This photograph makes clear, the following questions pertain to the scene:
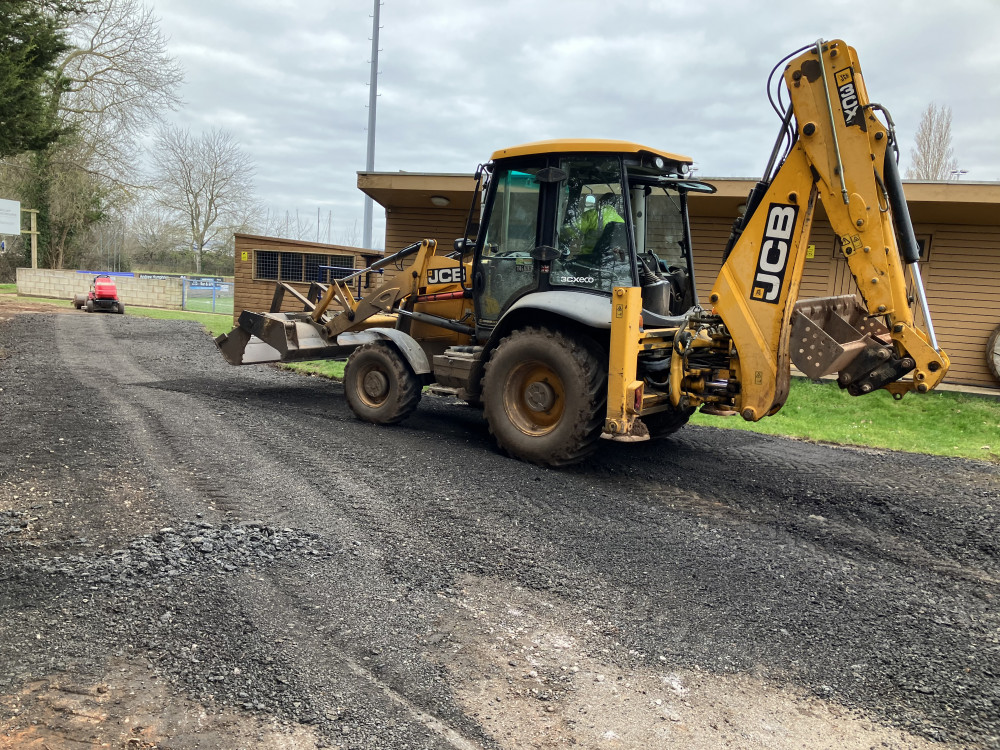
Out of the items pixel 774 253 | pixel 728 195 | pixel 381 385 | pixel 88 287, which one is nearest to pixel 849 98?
pixel 774 253

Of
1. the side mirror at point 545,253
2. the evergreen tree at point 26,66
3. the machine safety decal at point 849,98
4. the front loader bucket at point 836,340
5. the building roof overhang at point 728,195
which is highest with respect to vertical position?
the evergreen tree at point 26,66

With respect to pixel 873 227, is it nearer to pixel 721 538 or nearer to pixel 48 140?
pixel 721 538

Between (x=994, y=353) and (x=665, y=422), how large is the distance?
8378 millimetres

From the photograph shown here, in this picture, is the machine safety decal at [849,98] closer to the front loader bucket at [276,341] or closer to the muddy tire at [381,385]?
the muddy tire at [381,385]

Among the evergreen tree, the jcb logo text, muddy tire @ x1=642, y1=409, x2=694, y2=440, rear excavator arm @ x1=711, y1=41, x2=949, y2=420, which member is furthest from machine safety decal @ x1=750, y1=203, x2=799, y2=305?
the evergreen tree

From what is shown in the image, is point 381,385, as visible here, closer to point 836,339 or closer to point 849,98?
point 836,339

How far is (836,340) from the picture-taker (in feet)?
17.7

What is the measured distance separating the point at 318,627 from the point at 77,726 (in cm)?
100

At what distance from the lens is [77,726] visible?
2.56m

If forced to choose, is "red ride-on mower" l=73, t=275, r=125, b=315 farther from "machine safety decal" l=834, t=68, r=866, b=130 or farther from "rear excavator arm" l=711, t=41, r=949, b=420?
"machine safety decal" l=834, t=68, r=866, b=130

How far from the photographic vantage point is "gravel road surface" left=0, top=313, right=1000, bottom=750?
2740 millimetres

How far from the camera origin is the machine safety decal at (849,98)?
4883 mm

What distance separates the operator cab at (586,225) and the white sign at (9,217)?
2757cm

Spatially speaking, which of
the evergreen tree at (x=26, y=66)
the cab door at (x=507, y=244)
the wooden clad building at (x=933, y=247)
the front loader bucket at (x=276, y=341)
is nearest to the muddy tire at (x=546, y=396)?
the cab door at (x=507, y=244)
